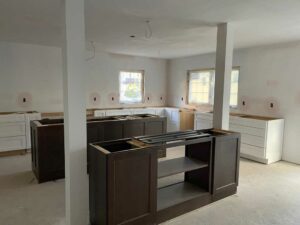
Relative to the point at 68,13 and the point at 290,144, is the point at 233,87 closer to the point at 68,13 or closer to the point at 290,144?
the point at 290,144

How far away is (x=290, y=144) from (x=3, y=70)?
20.2ft

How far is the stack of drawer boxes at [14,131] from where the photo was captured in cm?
449

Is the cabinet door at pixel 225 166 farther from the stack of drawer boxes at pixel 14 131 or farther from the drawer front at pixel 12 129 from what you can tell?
the drawer front at pixel 12 129

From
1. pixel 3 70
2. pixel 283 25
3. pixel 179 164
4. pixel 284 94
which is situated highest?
pixel 283 25

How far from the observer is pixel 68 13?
2047mm

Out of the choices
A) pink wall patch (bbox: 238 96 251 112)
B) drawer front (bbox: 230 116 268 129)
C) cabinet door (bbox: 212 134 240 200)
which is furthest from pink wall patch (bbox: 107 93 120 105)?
cabinet door (bbox: 212 134 240 200)

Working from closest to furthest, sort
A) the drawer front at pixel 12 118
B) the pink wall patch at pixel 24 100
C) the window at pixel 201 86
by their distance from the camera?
the drawer front at pixel 12 118 → the pink wall patch at pixel 24 100 → the window at pixel 201 86

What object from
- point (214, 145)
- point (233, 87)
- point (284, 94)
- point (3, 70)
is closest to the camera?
point (214, 145)

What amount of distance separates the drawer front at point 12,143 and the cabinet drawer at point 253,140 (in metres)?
4.61

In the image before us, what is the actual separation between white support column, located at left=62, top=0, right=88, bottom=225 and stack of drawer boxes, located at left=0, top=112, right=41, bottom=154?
3.02 metres

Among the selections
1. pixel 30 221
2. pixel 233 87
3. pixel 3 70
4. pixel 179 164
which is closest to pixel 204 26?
pixel 179 164

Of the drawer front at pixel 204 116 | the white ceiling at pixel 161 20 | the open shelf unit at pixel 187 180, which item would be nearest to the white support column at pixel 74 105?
the white ceiling at pixel 161 20

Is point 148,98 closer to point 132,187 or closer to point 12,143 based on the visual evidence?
point 12,143

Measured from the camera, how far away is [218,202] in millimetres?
→ 2965
